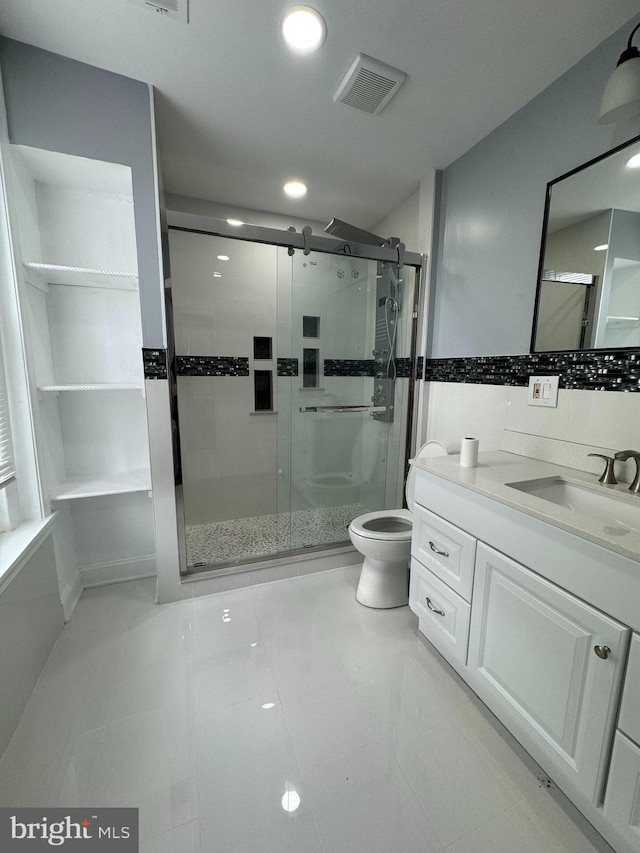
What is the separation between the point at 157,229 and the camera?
5.20 ft

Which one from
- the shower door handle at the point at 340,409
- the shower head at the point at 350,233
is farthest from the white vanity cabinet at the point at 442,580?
the shower head at the point at 350,233

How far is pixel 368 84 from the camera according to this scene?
56.6 inches

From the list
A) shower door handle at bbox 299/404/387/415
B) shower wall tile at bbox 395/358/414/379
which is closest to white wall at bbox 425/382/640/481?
shower wall tile at bbox 395/358/414/379

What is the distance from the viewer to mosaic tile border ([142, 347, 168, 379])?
1639 millimetres

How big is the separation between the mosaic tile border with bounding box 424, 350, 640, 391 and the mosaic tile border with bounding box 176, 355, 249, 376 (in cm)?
155

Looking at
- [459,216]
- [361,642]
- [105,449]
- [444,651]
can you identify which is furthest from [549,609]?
[105,449]

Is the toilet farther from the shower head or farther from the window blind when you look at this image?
the window blind

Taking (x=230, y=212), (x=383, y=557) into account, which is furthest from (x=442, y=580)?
(x=230, y=212)

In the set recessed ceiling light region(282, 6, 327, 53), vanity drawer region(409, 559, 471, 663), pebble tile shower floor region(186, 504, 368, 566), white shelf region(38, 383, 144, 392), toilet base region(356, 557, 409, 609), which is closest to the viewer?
recessed ceiling light region(282, 6, 327, 53)

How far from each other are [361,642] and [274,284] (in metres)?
2.46

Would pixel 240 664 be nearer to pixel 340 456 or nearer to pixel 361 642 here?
pixel 361 642

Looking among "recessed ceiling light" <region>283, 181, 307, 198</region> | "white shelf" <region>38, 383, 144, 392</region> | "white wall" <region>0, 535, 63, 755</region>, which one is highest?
"recessed ceiling light" <region>283, 181, 307, 198</region>

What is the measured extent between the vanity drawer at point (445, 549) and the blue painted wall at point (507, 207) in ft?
2.99

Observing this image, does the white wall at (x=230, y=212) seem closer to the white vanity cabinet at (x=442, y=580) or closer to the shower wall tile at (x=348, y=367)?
the shower wall tile at (x=348, y=367)
